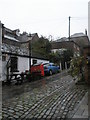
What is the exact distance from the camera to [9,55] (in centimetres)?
1465

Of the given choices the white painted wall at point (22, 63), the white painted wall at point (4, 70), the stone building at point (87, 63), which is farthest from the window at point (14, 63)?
the stone building at point (87, 63)

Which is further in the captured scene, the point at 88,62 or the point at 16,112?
the point at 88,62

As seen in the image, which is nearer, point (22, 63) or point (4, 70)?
point (4, 70)

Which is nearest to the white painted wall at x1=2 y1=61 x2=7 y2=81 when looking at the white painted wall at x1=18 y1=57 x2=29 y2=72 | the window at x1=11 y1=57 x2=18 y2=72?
the window at x1=11 y1=57 x2=18 y2=72

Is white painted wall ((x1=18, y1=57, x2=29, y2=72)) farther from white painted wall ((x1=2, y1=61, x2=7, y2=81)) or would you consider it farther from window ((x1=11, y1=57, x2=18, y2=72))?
white painted wall ((x1=2, y1=61, x2=7, y2=81))

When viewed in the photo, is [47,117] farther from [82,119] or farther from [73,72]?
[73,72]

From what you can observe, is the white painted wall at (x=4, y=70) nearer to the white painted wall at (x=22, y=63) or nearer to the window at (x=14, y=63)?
the window at (x=14, y=63)

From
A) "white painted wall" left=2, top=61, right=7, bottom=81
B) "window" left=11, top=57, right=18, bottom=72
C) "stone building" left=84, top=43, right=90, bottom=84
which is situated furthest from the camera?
"window" left=11, top=57, right=18, bottom=72

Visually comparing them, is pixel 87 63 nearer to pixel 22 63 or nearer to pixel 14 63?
pixel 14 63

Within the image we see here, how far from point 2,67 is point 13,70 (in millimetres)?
1442

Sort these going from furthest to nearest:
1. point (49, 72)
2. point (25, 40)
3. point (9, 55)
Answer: point (25, 40) < point (49, 72) < point (9, 55)

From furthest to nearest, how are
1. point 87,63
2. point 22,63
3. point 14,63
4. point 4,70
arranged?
point 22,63
point 14,63
point 4,70
point 87,63

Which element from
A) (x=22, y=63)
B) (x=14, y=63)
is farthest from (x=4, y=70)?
(x=22, y=63)

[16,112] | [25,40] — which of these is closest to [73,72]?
[16,112]
